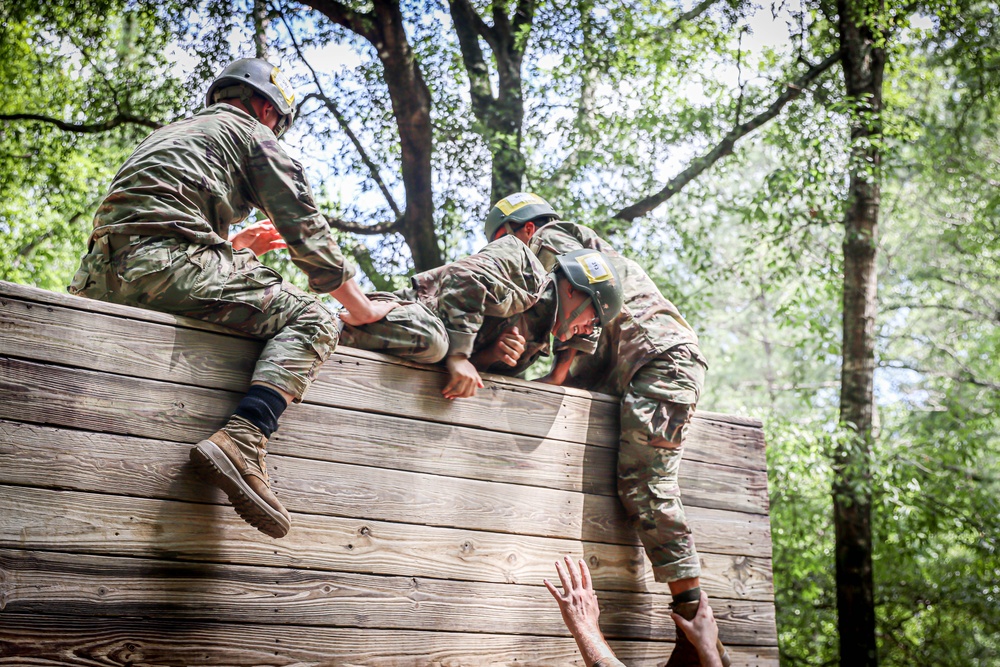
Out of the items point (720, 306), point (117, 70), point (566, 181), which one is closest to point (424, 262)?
point (566, 181)

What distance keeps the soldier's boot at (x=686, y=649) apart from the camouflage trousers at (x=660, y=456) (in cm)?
14

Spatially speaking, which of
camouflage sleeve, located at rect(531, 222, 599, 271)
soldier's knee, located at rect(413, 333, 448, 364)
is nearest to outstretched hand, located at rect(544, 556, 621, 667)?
soldier's knee, located at rect(413, 333, 448, 364)

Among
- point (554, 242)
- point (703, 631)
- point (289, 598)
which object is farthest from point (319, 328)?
point (703, 631)

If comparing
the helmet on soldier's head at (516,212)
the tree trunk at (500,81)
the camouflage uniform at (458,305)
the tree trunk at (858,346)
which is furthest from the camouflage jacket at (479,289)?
the tree trunk at (858,346)

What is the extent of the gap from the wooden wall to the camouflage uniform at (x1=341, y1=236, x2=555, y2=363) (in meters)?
0.10

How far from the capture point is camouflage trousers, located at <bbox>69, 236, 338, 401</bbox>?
2416 mm

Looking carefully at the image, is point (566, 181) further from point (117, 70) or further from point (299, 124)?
point (117, 70)

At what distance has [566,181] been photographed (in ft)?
23.6

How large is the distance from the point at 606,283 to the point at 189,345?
171cm

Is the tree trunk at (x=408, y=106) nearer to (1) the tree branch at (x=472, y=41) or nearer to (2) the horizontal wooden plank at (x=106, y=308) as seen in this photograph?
(1) the tree branch at (x=472, y=41)

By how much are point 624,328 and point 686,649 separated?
4.63ft

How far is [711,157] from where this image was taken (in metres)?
7.44

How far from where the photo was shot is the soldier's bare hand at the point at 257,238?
323 cm

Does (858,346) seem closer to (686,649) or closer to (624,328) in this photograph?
(624,328)
